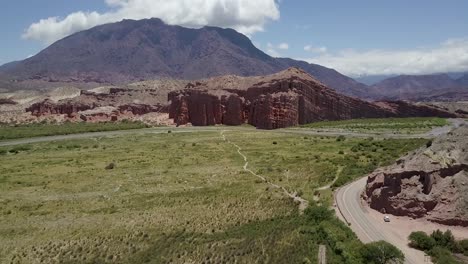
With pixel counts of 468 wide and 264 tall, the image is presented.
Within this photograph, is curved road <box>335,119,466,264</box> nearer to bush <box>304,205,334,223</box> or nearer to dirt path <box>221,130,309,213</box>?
bush <box>304,205,334,223</box>

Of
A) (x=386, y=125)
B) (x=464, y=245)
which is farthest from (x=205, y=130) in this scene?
(x=464, y=245)

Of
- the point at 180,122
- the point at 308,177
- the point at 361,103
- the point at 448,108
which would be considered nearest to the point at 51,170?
the point at 308,177

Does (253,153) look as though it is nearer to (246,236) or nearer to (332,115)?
(246,236)

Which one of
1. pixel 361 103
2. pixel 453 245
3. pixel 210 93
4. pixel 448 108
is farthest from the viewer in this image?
pixel 448 108

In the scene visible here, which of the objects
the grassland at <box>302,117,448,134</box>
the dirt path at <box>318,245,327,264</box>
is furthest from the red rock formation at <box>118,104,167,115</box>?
the dirt path at <box>318,245,327,264</box>

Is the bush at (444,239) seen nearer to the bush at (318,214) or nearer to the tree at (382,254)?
the tree at (382,254)

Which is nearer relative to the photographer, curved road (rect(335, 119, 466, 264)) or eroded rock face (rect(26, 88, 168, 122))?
curved road (rect(335, 119, 466, 264))
